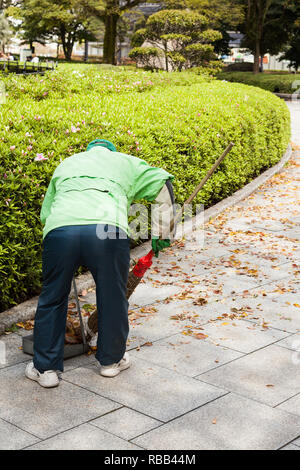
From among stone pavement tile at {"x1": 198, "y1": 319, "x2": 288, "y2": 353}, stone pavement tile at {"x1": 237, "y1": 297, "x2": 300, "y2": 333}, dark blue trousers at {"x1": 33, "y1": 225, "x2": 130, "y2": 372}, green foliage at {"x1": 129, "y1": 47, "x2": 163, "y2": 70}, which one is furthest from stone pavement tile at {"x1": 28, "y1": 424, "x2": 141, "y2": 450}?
green foliage at {"x1": 129, "y1": 47, "x2": 163, "y2": 70}

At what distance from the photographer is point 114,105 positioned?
9016 mm

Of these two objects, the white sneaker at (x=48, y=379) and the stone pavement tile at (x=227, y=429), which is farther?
the white sneaker at (x=48, y=379)

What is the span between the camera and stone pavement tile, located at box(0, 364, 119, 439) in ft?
13.0

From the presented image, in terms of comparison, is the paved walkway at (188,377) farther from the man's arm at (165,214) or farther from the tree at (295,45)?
the tree at (295,45)

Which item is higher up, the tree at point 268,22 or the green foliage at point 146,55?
the tree at point 268,22

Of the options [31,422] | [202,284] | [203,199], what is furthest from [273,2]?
[31,422]

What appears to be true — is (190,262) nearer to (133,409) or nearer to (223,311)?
(223,311)

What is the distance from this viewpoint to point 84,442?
→ 3.73m

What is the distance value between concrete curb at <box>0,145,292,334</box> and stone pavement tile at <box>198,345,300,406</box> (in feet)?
5.81

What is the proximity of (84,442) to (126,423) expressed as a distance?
1.11 feet

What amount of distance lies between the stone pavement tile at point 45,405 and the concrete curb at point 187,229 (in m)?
0.92

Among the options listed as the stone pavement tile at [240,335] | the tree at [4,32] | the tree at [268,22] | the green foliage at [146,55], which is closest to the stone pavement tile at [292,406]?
the stone pavement tile at [240,335]

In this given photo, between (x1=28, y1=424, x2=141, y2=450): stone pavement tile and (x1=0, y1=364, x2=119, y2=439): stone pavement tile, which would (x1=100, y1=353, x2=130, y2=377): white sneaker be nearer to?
(x1=0, y1=364, x2=119, y2=439): stone pavement tile

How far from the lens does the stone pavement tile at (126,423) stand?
3.85 meters
